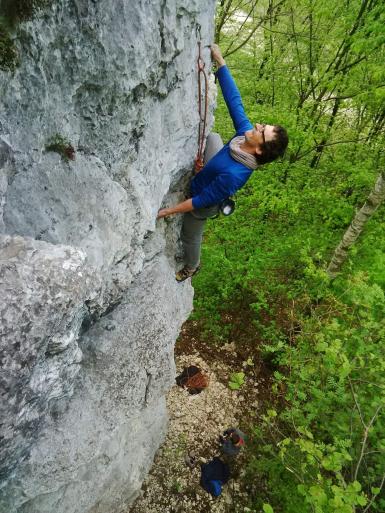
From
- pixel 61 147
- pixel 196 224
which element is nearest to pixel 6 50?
pixel 61 147

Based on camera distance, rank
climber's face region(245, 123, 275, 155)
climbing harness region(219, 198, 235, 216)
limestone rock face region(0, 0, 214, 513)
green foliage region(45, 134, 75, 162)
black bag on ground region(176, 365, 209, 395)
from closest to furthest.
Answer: limestone rock face region(0, 0, 214, 513) < green foliage region(45, 134, 75, 162) < climber's face region(245, 123, 275, 155) < climbing harness region(219, 198, 235, 216) < black bag on ground region(176, 365, 209, 395)

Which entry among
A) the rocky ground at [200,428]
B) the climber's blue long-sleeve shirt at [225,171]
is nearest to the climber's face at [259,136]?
the climber's blue long-sleeve shirt at [225,171]

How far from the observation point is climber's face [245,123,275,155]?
12.9 feet

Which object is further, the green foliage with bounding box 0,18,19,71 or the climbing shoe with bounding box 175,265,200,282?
the climbing shoe with bounding box 175,265,200,282

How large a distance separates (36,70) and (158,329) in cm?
335

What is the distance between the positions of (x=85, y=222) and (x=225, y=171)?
1.87 metres

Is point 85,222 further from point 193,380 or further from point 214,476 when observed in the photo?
point 193,380

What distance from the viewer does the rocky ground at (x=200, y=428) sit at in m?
6.84

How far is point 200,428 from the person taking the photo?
7902mm

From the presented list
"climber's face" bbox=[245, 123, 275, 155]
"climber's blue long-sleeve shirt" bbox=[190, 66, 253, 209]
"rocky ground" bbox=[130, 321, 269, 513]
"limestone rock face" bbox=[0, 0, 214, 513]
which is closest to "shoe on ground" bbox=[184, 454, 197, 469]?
"rocky ground" bbox=[130, 321, 269, 513]

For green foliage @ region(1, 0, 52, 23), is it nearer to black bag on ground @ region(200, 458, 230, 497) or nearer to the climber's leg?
the climber's leg

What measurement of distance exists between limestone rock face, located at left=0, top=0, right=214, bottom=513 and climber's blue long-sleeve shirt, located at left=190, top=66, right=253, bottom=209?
0.45 m

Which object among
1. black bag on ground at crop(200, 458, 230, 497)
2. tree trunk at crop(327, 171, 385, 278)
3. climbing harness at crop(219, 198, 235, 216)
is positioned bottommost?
black bag on ground at crop(200, 458, 230, 497)

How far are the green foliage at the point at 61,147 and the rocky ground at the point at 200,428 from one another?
420 cm
